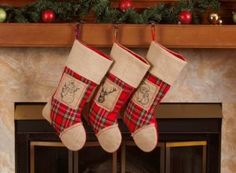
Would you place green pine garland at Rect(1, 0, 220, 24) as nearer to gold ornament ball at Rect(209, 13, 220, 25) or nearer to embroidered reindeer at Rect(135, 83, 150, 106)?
gold ornament ball at Rect(209, 13, 220, 25)

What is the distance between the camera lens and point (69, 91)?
5.82ft

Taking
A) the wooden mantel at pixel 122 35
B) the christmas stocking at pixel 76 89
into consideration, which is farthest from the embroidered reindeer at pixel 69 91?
the wooden mantel at pixel 122 35

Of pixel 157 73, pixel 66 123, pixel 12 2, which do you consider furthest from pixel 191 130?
pixel 12 2

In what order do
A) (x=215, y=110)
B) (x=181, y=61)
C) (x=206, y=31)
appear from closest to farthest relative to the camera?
(x=181, y=61)
(x=206, y=31)
(x=215, y=110)

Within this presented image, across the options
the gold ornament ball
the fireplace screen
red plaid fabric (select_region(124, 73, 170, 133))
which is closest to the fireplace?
the fireplace screen

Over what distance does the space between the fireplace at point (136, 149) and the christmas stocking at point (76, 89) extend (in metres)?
0.25

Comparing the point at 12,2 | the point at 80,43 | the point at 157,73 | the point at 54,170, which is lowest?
the point at 54,170

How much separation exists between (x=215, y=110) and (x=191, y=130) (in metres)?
0.13

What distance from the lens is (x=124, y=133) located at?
209cm

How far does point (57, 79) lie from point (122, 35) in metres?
0.36

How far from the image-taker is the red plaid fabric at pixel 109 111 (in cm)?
178

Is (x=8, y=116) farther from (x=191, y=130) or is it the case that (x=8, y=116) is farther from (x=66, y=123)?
(x=191, y=130)

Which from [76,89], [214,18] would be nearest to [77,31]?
[76,89]

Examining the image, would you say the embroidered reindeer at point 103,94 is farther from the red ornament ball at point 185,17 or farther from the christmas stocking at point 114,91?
the red ornament ball at point 185,17
